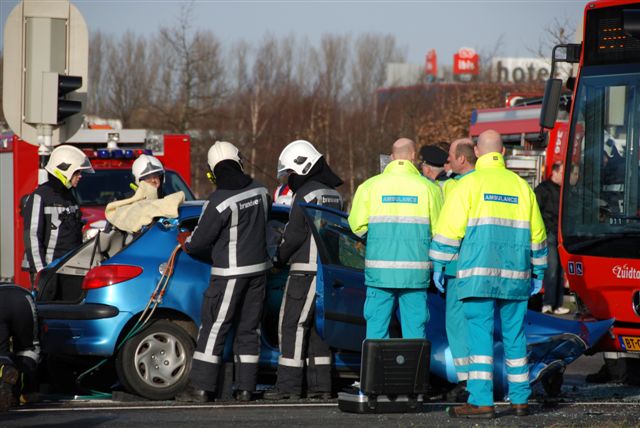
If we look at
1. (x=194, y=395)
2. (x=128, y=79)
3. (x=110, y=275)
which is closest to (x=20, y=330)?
(x=110, y=275)

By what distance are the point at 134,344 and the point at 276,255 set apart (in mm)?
1257

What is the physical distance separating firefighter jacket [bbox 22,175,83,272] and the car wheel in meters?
2.36

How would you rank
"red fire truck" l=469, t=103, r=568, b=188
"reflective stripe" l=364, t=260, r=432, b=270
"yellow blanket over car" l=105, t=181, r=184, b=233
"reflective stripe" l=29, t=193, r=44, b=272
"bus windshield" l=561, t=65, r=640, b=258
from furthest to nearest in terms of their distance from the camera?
"red fire truck" l=469, t=103, r=568, b=188 → "reflective stripe" l=29, t=193, r=44, b=272 → "bus windshield" l=561, t=65, r=640, b=258 → "yellow blanket over car" l=105, t=181, r=184, b=233 → "reflective stripe" l=364, t=260, r=432, b=270

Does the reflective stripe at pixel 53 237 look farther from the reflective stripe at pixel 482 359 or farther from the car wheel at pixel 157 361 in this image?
the reflective stripe at pixel 482 359

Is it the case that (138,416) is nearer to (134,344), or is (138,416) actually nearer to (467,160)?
(134,344)

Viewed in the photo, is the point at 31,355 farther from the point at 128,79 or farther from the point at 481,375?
the point at 128,79

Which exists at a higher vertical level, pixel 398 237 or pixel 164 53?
pixel 164 53

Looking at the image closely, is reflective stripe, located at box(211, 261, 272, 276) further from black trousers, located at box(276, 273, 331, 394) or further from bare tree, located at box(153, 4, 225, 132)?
bare tree, located at box(153, 4, 225, 132)

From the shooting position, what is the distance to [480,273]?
7.73 metres

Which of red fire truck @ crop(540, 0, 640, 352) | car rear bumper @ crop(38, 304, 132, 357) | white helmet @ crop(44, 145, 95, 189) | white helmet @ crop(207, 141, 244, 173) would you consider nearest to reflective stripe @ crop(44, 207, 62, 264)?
white helmet @ crop(44, 145, 95, 189)

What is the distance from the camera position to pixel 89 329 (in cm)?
872

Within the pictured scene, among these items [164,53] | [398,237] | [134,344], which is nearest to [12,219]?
[134,344]

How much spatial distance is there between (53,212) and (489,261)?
4715mm

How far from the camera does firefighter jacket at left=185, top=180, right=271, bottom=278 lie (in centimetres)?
864
